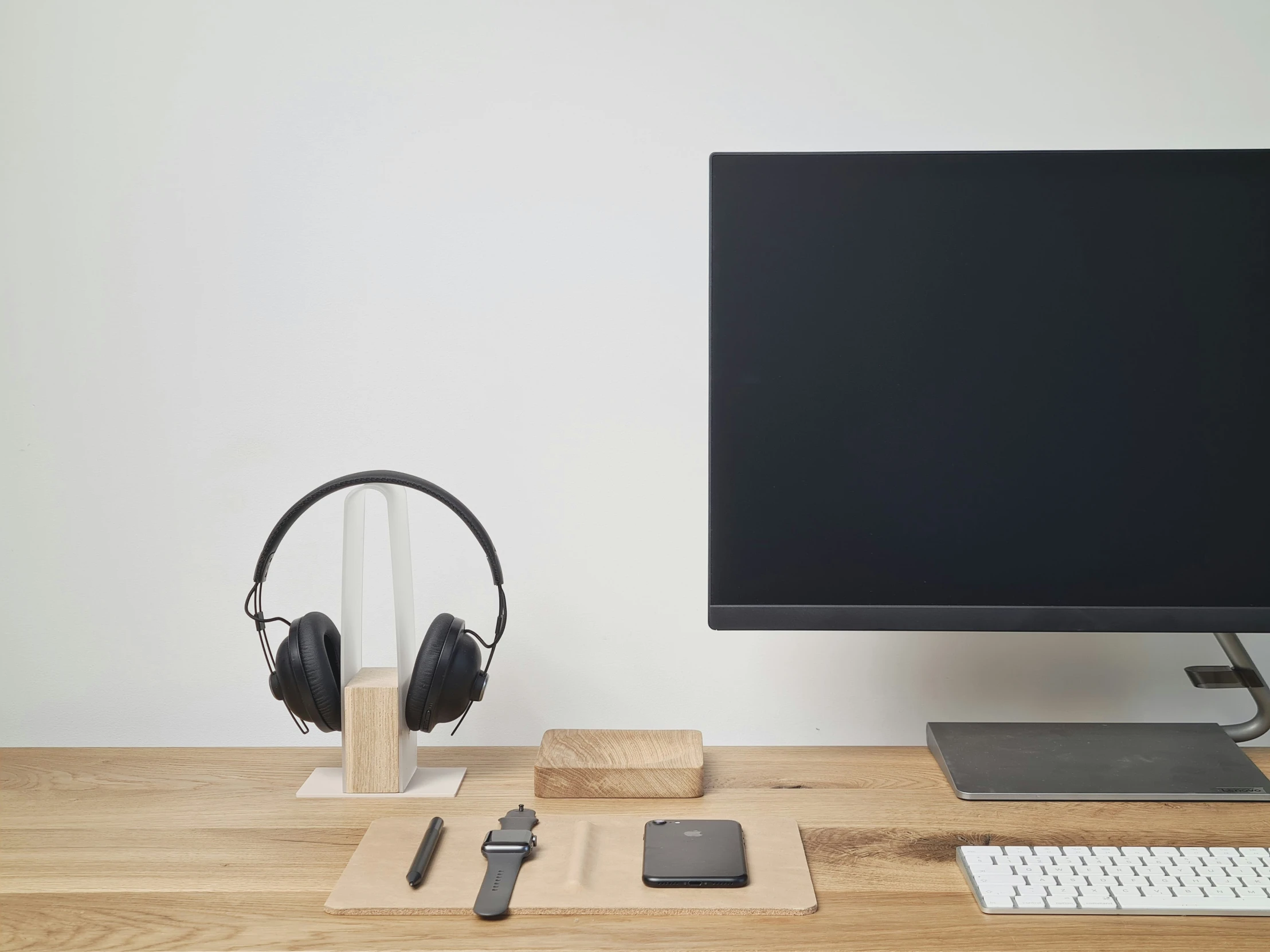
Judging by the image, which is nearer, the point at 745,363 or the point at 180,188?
the point at 745,363

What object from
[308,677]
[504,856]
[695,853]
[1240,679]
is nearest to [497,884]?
[504,856]

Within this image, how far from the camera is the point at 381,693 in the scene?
0.85 metres

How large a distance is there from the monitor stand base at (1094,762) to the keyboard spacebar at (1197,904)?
6.7 inches

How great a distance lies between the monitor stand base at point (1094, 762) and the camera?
81 centimetres

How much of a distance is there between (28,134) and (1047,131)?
1.13m

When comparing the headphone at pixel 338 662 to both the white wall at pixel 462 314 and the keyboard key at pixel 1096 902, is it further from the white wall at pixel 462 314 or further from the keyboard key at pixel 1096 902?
the keyboard key at pixel 1096 902

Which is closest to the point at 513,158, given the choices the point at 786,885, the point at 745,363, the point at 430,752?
the point at 745,363

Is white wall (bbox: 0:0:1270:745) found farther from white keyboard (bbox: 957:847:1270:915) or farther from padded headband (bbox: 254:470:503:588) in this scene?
white keyboard (bbox: 957:847:1270:915)

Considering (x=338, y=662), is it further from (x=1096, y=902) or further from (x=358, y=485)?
(x=1096, y=902)

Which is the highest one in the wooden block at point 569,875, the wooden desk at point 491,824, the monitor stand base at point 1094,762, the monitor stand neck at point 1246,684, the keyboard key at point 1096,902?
the monitor stand neck at point 1246,684

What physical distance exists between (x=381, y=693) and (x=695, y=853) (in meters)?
0.32

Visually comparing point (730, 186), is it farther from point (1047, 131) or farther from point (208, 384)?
point (208, 384)

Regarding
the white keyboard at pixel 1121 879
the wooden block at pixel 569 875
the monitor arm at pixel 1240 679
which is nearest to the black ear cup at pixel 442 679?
the wooden block at pixel 569 875

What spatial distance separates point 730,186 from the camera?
0.81 m
